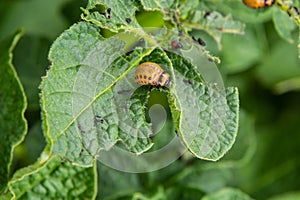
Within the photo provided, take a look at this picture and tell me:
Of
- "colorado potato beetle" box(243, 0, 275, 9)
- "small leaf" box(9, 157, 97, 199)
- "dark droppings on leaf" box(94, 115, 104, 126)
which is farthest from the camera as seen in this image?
"colorado potato beetle" box(243, 0, 275, 9)

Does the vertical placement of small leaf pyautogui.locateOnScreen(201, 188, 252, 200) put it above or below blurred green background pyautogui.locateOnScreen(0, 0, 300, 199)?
below

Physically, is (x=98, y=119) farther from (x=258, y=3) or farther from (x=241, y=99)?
(x=241, y=99)

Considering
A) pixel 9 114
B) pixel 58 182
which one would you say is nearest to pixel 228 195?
pixel 58 182

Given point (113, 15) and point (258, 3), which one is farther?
point (258, 3)

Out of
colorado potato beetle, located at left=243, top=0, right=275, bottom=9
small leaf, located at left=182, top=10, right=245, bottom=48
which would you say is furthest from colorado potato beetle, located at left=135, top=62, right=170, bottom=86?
colorado potato beetle, located at left=243, top=0, right=275, bottom=9

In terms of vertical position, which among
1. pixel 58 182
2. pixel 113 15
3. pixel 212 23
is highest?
pixel 212 23

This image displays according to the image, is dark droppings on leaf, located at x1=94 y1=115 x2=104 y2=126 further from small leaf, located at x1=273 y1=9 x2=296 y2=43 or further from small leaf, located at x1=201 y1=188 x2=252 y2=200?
small leaf, located at x1=273 y1=9 x2=296 y2=43

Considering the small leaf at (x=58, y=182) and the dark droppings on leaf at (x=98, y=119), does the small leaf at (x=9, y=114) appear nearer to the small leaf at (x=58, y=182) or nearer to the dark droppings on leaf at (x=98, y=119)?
the small leaf at (x=58, y=182)
